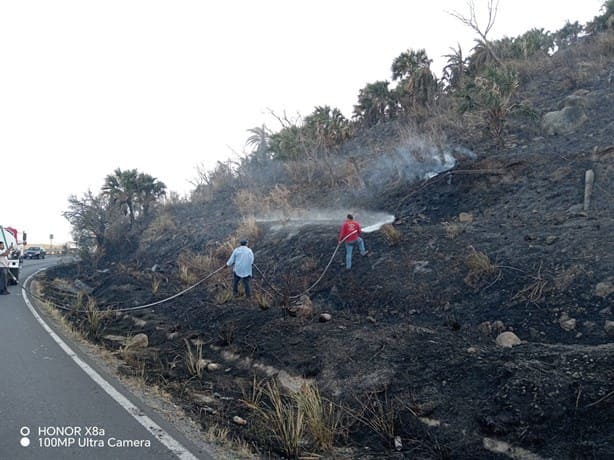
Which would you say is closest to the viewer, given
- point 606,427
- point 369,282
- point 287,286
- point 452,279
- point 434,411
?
point 606,427

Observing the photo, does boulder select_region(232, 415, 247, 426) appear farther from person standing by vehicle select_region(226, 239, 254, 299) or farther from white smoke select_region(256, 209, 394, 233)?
white smoke select_region(256, 209, 394, 233)

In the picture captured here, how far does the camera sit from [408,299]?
35.7 feet

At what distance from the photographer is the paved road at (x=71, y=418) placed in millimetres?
4707

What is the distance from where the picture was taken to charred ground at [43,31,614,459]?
522cm

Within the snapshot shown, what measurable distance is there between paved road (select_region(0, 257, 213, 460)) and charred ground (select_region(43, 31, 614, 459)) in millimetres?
696

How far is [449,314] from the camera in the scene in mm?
9820

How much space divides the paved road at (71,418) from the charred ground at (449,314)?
2.28ft

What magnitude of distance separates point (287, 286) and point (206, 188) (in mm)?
18621

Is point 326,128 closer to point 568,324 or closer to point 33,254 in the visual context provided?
point 568,324

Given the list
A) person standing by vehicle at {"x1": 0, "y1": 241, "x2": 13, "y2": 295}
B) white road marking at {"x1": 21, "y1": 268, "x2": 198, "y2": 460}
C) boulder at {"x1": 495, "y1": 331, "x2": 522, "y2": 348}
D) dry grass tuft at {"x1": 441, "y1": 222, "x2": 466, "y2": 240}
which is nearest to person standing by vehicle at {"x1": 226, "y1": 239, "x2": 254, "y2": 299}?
white road marking at {"x1": 21, "y1": 268, "x2": 198, "y2": 460}

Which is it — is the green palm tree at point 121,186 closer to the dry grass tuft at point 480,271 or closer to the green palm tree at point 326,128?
the green palm tree at point 326,128

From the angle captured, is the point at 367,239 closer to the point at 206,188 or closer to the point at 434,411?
the point at 434,411

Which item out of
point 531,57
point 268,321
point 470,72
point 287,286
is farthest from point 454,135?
point 268,321

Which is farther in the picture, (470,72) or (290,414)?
(470,72)
